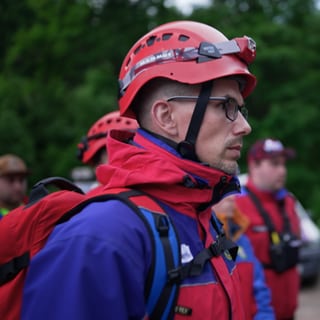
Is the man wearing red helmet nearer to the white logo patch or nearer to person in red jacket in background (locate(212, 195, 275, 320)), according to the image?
the white logo patch

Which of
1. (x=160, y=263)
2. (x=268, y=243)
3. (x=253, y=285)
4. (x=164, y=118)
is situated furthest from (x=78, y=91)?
(x=160, y=263)

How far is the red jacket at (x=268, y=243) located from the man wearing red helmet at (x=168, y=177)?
3025 millimetres

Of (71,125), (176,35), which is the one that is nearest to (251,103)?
(71,125)

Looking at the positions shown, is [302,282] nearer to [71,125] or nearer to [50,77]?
[71,125]

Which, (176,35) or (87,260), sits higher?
(176,35)

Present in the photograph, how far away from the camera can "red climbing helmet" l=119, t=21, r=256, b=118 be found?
2.33m

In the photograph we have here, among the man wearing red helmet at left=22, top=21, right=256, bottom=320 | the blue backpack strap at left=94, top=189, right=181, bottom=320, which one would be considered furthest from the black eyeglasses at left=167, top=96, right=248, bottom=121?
the blue backpack strap at left=94, top=189, right=181, bottom=320

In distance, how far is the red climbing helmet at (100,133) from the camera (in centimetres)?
429

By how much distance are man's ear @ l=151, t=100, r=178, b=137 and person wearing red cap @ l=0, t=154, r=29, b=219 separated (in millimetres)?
3558

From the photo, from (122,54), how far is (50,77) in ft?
19.0

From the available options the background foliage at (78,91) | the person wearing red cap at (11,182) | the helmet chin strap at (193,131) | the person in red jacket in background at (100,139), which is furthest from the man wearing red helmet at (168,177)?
the background foliage at (78,91)

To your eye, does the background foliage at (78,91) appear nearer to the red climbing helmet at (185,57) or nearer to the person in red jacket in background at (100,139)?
the person in red jacket in background at (100,139)

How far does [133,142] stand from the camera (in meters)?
2.46

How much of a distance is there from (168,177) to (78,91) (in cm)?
1784
